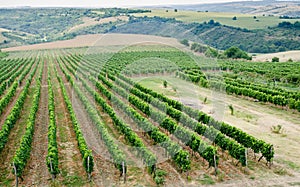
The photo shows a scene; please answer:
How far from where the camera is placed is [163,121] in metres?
22.3

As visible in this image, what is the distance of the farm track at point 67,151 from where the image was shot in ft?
53.1

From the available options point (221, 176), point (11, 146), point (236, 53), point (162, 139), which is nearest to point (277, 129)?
point (221, 176)

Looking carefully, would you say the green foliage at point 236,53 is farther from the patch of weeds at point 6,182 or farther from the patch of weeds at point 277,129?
the patch of weeds at point 6,182

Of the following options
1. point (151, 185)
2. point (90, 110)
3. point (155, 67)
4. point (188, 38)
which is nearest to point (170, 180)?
point (151, 185)

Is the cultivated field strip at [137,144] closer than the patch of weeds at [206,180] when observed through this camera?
No

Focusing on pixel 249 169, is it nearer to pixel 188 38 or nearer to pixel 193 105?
pixel 193 105

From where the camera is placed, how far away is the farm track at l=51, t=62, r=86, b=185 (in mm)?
16172

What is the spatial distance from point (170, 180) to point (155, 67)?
40044 mm

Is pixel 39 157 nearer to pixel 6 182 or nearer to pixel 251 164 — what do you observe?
pixel 6 182

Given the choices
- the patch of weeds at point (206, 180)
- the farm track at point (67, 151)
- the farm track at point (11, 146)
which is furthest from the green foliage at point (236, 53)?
the patch of weeds at point (206, 180)

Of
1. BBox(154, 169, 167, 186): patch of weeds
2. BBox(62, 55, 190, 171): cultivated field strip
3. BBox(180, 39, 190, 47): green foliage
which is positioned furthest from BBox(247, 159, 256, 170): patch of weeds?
BBox(180, 39, 190, 47): green foliage

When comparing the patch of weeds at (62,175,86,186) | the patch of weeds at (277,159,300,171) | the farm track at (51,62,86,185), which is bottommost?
the patch of weeds at (277,159,300,171)

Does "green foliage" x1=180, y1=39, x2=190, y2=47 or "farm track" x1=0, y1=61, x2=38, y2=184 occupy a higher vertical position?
"green foliage" x1=180, y1=39, x2=190, y2=47

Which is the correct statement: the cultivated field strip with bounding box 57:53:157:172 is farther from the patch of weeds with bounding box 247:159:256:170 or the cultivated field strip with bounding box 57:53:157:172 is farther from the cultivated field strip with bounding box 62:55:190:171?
the patch of weeds with bounding box 247:159:256:170
